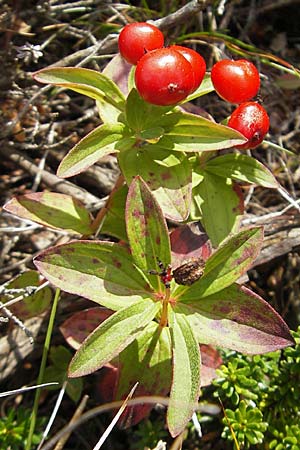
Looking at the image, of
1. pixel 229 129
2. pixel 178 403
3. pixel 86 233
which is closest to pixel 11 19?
pixel 86 233

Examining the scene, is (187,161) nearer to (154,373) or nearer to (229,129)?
(229,129)

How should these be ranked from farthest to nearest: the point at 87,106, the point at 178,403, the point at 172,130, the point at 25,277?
1. the point at 87,106
2. the point at 25,277
3. the point at 172,130
4. the point at 178,403

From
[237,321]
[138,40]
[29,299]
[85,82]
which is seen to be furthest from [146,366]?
[138,40]

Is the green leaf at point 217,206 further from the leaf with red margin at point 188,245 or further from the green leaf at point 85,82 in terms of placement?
the green leaf at point 85,82

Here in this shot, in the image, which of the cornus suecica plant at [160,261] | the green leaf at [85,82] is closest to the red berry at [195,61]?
the cornus suecica plant at [160,261]

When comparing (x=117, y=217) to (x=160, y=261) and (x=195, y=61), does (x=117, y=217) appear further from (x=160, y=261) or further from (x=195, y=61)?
(x=195, y=61)
